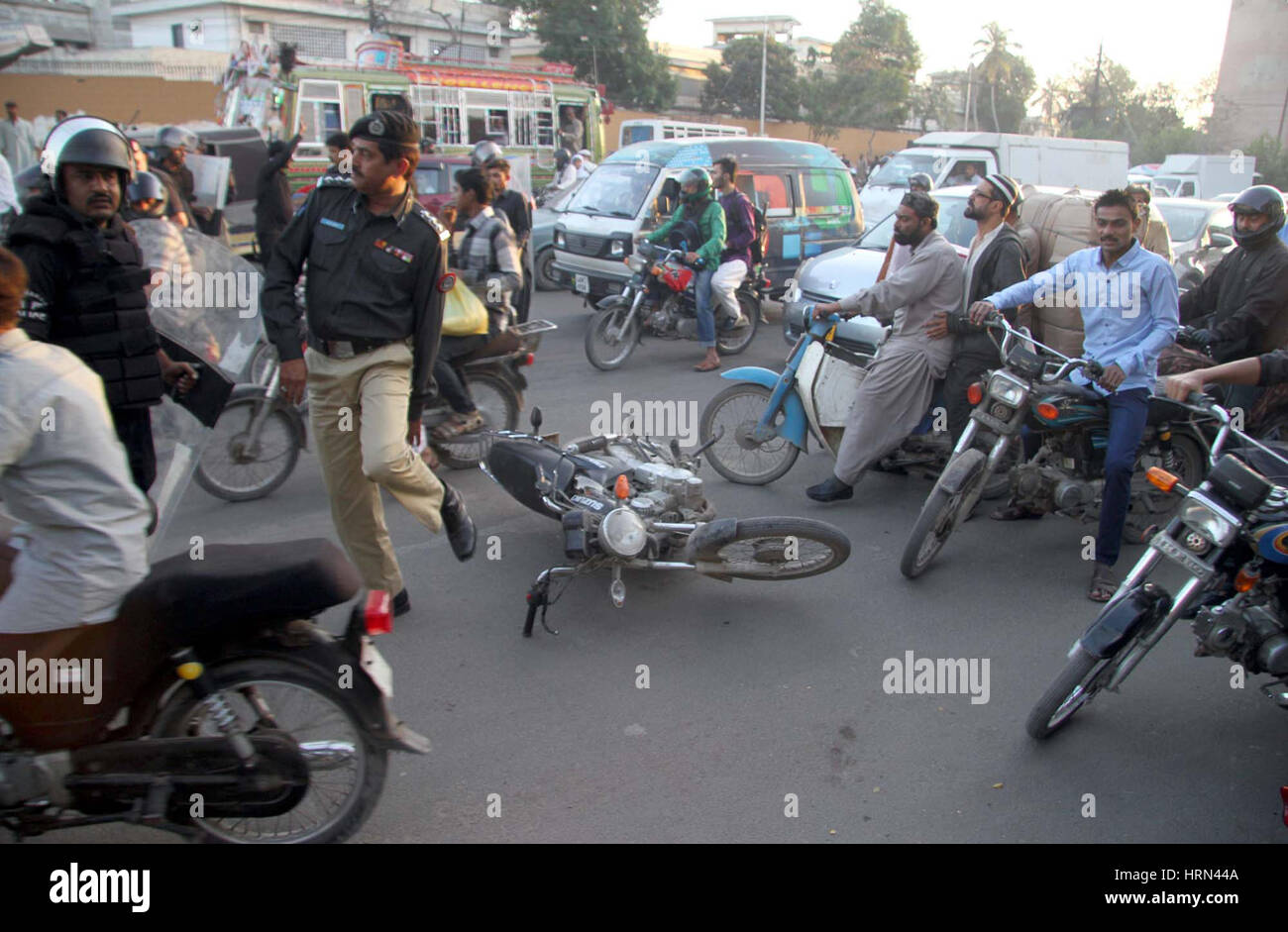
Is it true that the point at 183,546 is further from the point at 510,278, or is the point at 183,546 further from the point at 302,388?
the point at 510,278

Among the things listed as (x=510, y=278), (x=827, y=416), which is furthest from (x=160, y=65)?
(x=827, y=416)

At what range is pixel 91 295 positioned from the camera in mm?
3434

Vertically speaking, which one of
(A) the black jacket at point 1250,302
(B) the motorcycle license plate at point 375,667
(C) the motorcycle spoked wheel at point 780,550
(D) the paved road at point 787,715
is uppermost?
(A) the black jacket at point 1250,302

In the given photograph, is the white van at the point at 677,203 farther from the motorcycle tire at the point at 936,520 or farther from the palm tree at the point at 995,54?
the palm tree at the point at 995,54

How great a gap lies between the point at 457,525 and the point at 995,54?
215 ft

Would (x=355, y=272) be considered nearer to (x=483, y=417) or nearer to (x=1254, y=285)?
(x=483, y=417)

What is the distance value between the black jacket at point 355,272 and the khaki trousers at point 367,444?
0.13 meters

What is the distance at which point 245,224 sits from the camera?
1182 cm

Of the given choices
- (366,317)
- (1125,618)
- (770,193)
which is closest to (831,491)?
(1125,618)

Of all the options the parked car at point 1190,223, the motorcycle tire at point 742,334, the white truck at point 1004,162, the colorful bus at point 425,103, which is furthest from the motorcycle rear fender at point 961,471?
the white truck at point 1004,162

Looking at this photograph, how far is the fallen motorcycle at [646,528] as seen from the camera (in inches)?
160

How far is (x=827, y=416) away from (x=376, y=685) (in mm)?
3673

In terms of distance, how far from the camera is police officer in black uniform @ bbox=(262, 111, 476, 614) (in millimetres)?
3752

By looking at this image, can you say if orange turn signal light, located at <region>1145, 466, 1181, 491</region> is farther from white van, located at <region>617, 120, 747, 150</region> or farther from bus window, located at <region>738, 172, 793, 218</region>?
white van, located at <region>617, 120, 747, 150</region>
